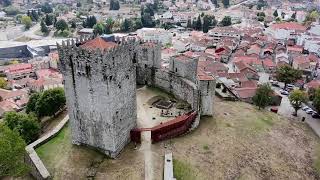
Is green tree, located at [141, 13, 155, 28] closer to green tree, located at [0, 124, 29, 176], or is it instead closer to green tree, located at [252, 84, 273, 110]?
green tree, located at [252, 84, 273, 110]

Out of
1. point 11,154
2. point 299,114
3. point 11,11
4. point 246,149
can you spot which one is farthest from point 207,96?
point 11,11

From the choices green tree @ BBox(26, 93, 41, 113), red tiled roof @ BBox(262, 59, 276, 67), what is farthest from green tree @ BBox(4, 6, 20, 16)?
red tiled roof @ BBox(262, 59, 276, 67)

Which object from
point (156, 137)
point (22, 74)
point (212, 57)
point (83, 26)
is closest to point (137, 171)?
point (156, 137)

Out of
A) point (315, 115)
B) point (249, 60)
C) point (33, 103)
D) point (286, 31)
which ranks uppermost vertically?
point (286, 31)

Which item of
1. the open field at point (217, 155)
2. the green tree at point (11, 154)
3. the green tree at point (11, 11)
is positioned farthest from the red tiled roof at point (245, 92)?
the green tree at point (11, 11)

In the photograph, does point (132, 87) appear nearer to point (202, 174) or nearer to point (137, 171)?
point (137, 171)

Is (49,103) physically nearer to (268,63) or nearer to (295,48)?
(268,63)
